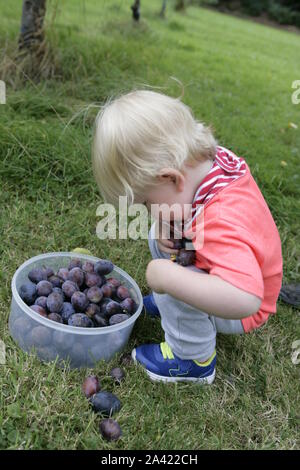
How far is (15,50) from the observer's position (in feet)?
10.2

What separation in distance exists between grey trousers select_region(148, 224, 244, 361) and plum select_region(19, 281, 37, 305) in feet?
1.26

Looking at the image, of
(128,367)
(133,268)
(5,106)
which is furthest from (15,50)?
(128,367)

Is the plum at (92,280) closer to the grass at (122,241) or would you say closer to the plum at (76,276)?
the plum at (76,276)

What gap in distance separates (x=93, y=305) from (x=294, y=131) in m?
2.77

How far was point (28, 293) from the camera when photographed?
1511 millimetres

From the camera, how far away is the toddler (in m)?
1.18

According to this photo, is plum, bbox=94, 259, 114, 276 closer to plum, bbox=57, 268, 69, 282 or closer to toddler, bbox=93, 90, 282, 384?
plum, bbox=57, 268, 69, 282

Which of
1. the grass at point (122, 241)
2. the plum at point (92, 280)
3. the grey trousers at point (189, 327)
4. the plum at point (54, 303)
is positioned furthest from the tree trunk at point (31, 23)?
the grey trousers at point (189, 327)

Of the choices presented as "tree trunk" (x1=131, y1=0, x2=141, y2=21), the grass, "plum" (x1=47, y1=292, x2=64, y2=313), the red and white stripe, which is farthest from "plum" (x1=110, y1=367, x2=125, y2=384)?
"tree trunk" (x1=131, y1=0, x2=141, y2=21)

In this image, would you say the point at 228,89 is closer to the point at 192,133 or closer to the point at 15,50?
the point at 15,50

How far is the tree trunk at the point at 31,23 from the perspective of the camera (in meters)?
3.09

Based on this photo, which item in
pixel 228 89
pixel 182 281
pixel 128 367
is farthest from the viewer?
pixel 228 89

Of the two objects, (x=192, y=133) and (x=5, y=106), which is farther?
(x=5, y=106)

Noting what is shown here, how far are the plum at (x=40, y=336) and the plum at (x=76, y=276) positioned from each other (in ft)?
0.76
